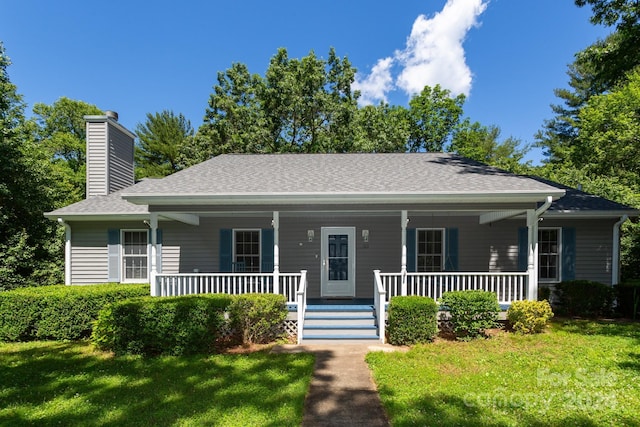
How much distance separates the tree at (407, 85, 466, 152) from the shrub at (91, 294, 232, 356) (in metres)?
21.7

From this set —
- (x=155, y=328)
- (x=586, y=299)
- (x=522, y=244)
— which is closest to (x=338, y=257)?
(x=155, y=328)

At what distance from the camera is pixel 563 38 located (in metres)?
13.6

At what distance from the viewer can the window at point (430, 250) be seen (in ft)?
32.1

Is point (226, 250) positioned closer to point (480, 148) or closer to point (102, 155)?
point (102, 155)

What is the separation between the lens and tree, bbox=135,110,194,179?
30.0m

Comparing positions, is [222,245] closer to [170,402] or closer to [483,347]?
[170,402]

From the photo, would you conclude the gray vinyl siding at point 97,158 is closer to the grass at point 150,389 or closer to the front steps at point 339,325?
the grass at point 150,389

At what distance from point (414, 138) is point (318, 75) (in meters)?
9.06

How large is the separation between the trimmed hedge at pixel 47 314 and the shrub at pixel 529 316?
947cm

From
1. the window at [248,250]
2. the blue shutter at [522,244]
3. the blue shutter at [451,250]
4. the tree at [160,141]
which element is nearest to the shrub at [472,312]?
the blue shutter at [451,250]

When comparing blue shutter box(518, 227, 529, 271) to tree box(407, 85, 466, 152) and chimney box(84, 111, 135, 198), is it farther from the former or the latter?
tree box(407, 85, 466, 152)

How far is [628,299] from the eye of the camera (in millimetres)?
8719

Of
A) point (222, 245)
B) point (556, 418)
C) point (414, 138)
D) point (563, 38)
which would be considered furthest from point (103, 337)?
point (414, 138)

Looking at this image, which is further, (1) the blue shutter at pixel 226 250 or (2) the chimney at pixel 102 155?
(2) the chimney at pixel 102 155
